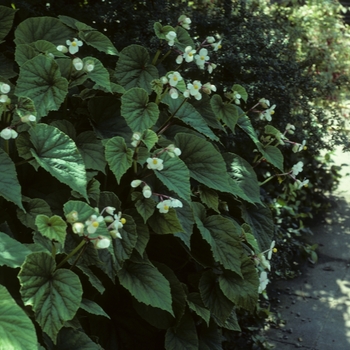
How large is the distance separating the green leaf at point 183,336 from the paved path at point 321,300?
1.14 metres

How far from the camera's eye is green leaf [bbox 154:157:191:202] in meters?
2.07

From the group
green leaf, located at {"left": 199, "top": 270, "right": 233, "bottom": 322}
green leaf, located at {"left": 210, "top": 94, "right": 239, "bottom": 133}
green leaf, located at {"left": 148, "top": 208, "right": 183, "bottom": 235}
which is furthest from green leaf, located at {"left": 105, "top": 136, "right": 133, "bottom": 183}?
green leaf, located at {"left": 210, "top": 94, "right": 239, "bottom": 133}

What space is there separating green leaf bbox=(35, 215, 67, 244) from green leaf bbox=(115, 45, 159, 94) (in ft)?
3.41

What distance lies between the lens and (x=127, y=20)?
3.17 metres

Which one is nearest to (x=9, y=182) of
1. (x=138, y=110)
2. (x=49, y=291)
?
(x=49, y=291)

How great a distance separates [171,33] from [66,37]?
0.48 m

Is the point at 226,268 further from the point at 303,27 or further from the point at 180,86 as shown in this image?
the point at 303,27

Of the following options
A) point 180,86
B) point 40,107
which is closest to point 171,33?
point 180,86

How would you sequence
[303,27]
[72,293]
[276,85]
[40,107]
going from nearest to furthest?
1. [72,293]
2. [40,107]
3. [276,85]
4. [303,27]

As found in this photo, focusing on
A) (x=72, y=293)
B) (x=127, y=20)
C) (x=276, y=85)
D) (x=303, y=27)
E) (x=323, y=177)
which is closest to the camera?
(x=72, y=293)

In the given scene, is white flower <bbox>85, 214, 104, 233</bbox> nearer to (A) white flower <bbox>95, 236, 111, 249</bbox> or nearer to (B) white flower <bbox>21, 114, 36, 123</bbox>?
(A) white flower <bbox>95, 236, 111, 249</bbox>

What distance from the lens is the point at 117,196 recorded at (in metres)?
2.20

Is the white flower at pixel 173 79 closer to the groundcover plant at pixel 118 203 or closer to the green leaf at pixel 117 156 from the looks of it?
the groundcover plant at pixel 118 203

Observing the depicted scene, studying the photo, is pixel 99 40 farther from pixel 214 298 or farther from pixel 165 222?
pixel 214 298
